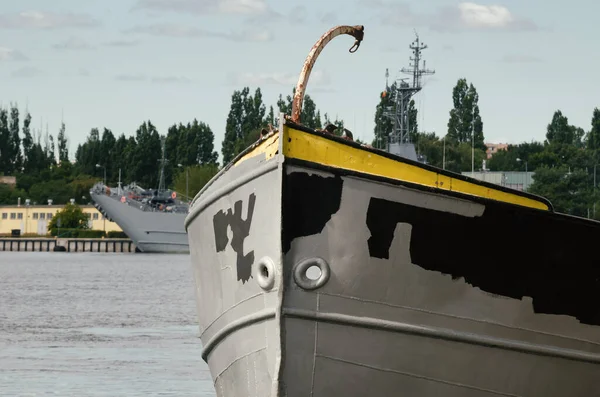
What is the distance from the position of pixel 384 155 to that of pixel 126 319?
23.1 m

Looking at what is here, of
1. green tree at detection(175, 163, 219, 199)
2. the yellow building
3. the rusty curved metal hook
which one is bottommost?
the yellow building

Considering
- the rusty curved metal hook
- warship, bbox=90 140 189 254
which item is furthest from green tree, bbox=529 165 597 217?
warship, bbox=90 140 189 254

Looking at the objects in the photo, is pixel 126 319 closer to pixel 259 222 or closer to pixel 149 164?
pixel 259 222

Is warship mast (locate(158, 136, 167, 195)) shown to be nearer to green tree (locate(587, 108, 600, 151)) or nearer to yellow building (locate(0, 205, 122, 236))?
yellow building (locate(0, 205, 122, 236))

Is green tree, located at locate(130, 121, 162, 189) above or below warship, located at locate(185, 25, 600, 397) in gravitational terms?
below

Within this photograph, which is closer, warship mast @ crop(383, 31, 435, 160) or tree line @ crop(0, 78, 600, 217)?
warship mast @ crop(383, 31, 435, 160)

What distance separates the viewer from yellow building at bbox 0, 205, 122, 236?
17875 centimetres

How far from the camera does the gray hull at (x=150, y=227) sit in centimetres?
12562

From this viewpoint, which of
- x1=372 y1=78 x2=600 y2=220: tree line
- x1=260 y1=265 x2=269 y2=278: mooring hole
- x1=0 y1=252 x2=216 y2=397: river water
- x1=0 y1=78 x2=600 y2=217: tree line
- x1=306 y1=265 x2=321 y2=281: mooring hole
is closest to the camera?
x1=306 y1=265 x2=321 y2=281: mooring hole

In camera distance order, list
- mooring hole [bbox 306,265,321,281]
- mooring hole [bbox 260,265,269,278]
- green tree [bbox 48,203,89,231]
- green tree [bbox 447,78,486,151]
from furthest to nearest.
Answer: green tree [bbox 48,203,89,231]
green tree [bbox 447,78,486,151]
mooring hole [bbox 260,265,269,278]
mooring hole [bbox 306,265,321,281]

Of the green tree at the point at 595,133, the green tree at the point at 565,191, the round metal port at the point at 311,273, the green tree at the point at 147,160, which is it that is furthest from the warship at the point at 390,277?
the green tree at the point at 147,160

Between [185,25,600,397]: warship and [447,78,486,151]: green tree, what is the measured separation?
136523 mm

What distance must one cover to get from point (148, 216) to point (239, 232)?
4491 inches

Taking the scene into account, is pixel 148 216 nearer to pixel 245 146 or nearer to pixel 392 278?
pixel 245 146
